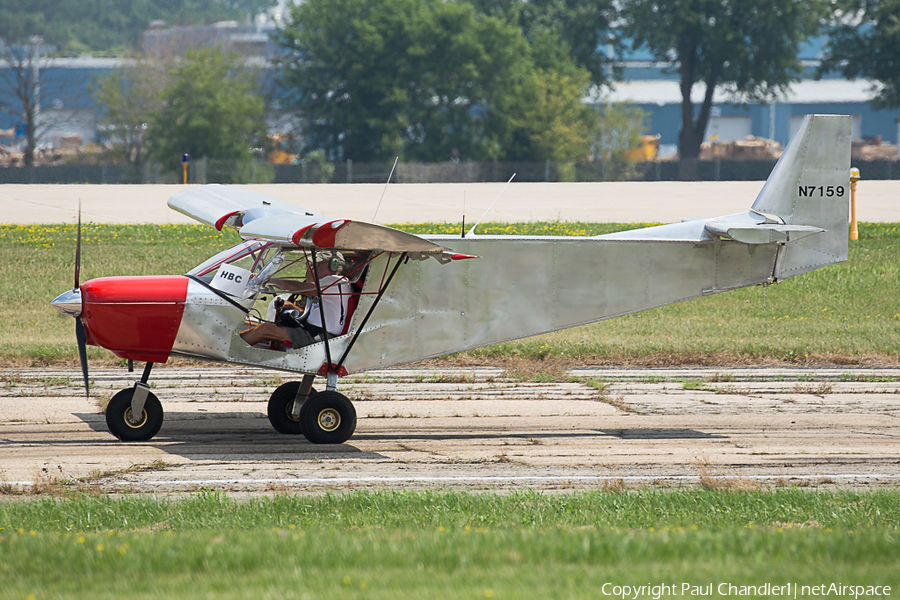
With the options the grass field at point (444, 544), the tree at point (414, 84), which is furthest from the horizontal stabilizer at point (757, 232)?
the tree at point (414, 84)

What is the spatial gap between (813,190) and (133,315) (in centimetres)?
751

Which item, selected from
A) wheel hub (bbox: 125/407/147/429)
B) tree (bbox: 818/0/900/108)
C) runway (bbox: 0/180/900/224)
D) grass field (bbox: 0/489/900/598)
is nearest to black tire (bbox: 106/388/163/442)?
wheel hub (bbox: 125/407/147/429)

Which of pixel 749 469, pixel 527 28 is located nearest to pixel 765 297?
pixel 749 469

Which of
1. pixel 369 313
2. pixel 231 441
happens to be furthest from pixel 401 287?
pixel 231 441

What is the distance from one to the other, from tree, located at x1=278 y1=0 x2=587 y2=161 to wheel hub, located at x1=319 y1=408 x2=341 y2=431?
172 ft

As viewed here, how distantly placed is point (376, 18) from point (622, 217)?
123 ft

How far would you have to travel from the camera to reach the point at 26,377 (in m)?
14.0

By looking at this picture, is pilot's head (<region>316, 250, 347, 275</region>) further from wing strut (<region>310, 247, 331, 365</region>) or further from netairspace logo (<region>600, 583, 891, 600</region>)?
netairspace logo (<region>600, 583, 891, 600</region>)

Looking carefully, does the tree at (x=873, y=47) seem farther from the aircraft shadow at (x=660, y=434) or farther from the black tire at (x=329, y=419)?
the black tire at (x=329, y=419)

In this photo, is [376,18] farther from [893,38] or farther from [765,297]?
[765,297]

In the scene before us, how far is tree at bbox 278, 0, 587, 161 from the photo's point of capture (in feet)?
208

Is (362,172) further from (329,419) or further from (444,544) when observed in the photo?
(444,544)

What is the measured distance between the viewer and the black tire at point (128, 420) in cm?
1030

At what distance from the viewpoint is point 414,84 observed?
64.0 m
